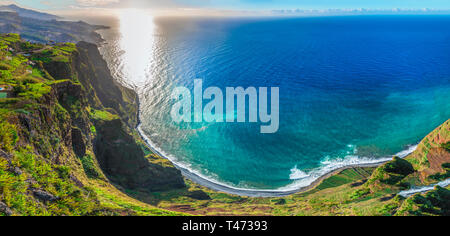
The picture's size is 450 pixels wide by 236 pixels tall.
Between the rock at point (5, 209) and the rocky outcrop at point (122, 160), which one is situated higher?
the rock at point (5, 209)

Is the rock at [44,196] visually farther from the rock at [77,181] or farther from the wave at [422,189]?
the wave at [422,189]

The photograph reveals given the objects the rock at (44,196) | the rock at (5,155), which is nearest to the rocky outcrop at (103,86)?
the rock at (5,155)

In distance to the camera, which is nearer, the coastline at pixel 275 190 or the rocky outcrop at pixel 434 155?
the rocky outcrop at pixel 434 155

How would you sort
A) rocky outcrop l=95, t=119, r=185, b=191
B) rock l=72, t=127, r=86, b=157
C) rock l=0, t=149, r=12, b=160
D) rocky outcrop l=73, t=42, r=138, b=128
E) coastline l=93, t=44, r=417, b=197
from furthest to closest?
1. rocky outcrop l=73, t=42, r=138, b=128
2. coastline l=93, t=44, r=417, b=197
3. rocky outcrop l=95, t=119, r=185, b=191
4. rock l=72, t=127, r=86, b=157
5. rock l=0, t=149, r=12, b=160

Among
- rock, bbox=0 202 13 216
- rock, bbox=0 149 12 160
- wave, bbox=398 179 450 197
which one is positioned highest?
rock, bbox=0 149 12 160

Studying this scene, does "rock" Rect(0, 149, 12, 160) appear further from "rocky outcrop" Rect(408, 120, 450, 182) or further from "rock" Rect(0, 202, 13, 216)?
"rocky outcrop" Rect(408, 120, 450, 182)

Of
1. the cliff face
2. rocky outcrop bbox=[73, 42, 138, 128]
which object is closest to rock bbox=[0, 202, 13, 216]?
the cliff face

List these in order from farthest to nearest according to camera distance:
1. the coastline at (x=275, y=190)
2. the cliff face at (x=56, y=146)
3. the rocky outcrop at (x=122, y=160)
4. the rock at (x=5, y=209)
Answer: the coastline at (x=275, y=190) → the rocky outcrop at (x=122, y=160) → the cliff face at (x=56, y=146) → the rock at (x=5, y=209)

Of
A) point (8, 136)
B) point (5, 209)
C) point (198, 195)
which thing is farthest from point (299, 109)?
point (5, 209)

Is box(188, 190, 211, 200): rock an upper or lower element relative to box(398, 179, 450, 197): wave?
lower
